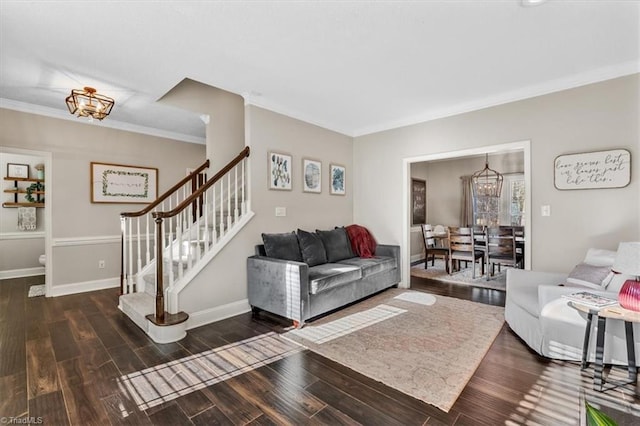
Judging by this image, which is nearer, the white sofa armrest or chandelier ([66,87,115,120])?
the white sofa armrest

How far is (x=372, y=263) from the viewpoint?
4148 millimetres

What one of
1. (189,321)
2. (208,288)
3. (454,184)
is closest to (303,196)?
(208,288)

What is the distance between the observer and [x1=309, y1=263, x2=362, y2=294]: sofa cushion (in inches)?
128

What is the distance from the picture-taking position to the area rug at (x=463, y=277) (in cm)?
484

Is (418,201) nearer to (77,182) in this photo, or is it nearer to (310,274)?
(310,274)

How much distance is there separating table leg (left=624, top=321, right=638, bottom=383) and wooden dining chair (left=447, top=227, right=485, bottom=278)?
3066 millimetres

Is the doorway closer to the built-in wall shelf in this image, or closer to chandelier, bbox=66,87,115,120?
chandelier, bbox=66,87,115,120

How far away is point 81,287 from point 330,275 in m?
3.92

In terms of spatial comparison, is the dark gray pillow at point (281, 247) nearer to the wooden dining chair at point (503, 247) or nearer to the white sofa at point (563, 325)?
the white sofa at point (563, 325)

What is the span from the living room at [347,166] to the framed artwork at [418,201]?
8.24ft

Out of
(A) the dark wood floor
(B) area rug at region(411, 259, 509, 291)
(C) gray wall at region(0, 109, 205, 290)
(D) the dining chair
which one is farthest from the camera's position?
(D) the dining chair

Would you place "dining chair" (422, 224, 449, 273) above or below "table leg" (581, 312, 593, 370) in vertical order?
above

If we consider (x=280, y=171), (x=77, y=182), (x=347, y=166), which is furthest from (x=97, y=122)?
(x=347, y=166)

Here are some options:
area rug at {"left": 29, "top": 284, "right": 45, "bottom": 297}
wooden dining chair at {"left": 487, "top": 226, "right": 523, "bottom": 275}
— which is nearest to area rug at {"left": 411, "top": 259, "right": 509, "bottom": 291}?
wooden dining chair at {"left": 487, "top": 226, "right": 523, "bottom": 275}
